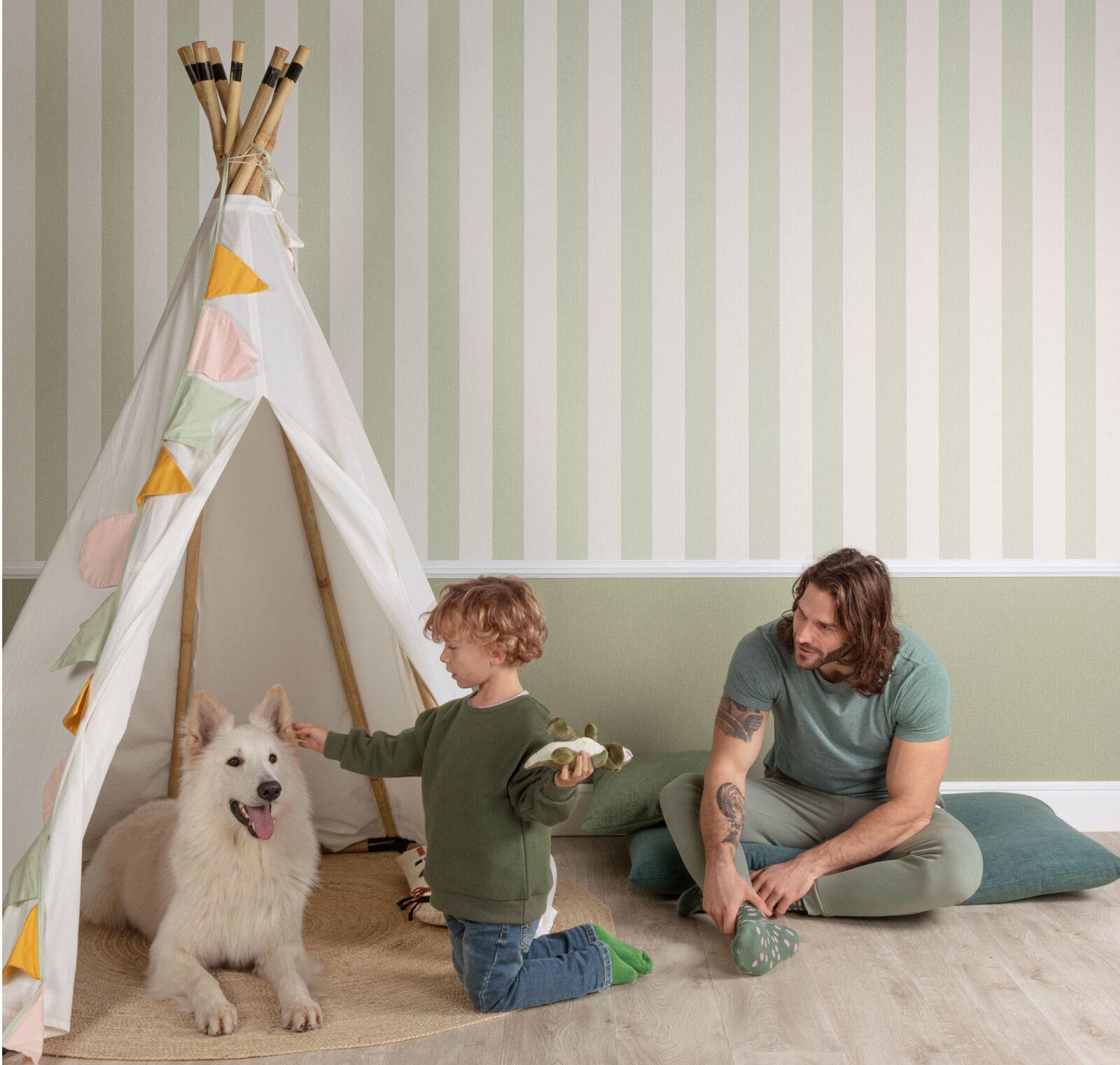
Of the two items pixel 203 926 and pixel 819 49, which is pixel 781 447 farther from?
pixel 203 926

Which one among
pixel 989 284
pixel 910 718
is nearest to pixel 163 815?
pixel 910 718

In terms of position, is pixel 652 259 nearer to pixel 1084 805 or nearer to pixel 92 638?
pixel 92 638

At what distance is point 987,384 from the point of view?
3014 millimetres

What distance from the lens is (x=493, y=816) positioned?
183 centimetres

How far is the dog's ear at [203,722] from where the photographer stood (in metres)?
1.99

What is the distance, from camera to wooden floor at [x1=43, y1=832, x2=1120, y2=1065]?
1.74 metres

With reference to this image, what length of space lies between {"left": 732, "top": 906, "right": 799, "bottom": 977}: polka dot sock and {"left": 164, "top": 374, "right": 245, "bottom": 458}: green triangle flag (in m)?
1.37

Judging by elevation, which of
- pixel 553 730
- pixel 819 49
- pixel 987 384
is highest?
pixel 819 49

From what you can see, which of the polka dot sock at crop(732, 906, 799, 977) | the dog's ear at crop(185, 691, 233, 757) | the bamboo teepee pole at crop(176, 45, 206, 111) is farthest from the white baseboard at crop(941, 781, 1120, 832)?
the bamboo teepee pole at crop(176, 45, 206, 111)

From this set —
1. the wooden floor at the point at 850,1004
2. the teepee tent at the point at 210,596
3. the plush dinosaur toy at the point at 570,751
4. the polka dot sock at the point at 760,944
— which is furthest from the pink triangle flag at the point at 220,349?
the polka dot sock at the point at 760,944

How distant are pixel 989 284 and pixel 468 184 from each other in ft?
5.06

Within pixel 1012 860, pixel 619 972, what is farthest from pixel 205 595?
pixel 1012 860

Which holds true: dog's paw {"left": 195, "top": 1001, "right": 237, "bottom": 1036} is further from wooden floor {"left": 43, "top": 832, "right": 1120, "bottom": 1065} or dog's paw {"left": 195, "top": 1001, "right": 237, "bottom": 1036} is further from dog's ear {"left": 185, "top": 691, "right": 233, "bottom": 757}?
dog's ear {"left": 185, "top": 691, "right": 233, "bottom": 757}

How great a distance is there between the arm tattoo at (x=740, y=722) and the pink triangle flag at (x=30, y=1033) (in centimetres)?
142
